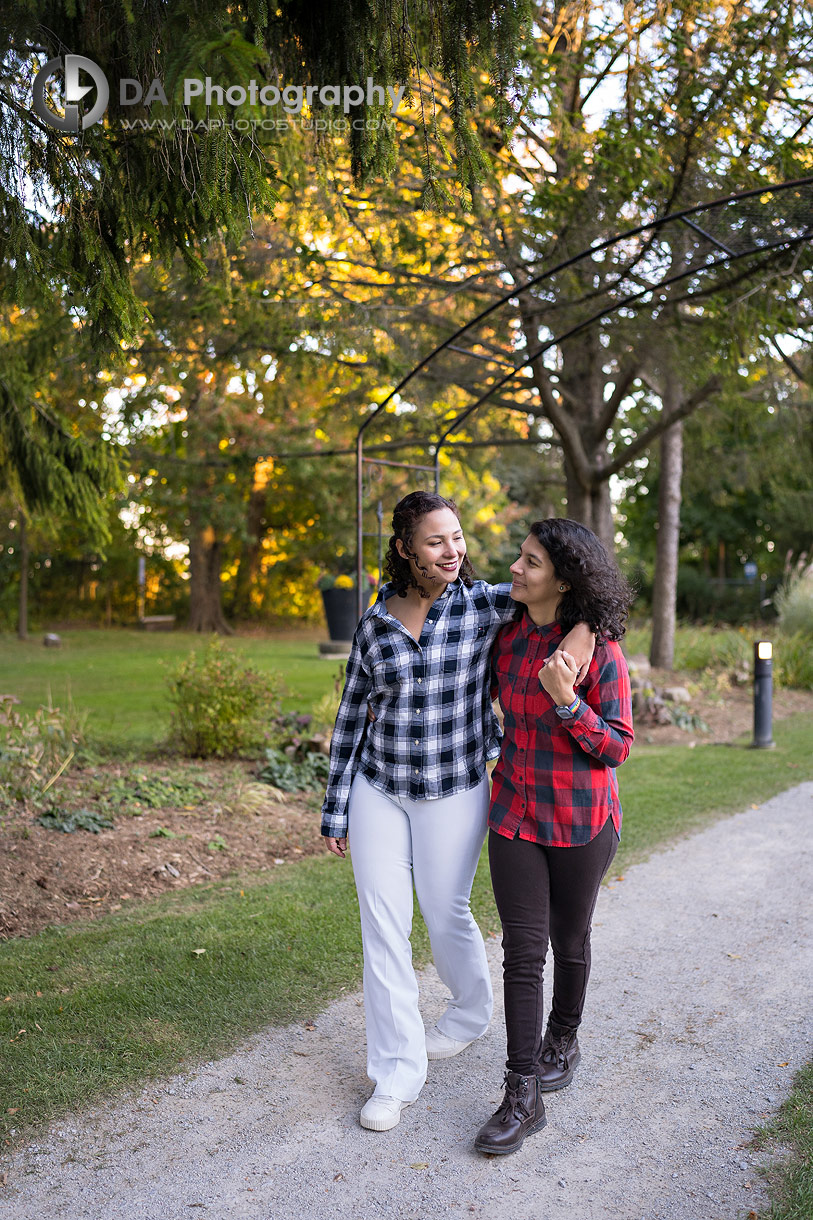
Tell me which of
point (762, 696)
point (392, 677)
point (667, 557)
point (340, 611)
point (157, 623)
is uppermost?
point (667, 557)

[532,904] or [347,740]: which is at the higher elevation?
[347,740]

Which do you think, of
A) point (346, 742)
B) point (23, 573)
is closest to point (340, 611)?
point (23, 573)

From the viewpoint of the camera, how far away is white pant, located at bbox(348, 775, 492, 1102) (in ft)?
9.21

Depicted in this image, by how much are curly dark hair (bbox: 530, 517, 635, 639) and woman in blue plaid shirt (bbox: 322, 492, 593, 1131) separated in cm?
26

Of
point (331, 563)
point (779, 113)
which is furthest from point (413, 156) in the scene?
point (331, 563)

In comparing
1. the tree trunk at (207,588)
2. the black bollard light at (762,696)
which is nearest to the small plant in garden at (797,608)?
the black bollard light at (762,696)

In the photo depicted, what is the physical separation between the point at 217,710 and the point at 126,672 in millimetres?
8239

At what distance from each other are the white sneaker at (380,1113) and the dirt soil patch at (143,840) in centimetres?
215

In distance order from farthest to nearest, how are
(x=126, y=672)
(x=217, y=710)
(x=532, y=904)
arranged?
1. (x=126, y=672)
2. (x=217, y=710)
3. (x=532, y=904)

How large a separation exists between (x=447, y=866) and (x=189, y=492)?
63.6ft

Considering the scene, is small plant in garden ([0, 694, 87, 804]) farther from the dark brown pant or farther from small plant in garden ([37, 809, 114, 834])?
the dark brown pant

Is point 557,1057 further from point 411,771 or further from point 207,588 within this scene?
point 207,588

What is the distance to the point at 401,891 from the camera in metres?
2.84

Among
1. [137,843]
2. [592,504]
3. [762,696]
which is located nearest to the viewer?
[137,843]
